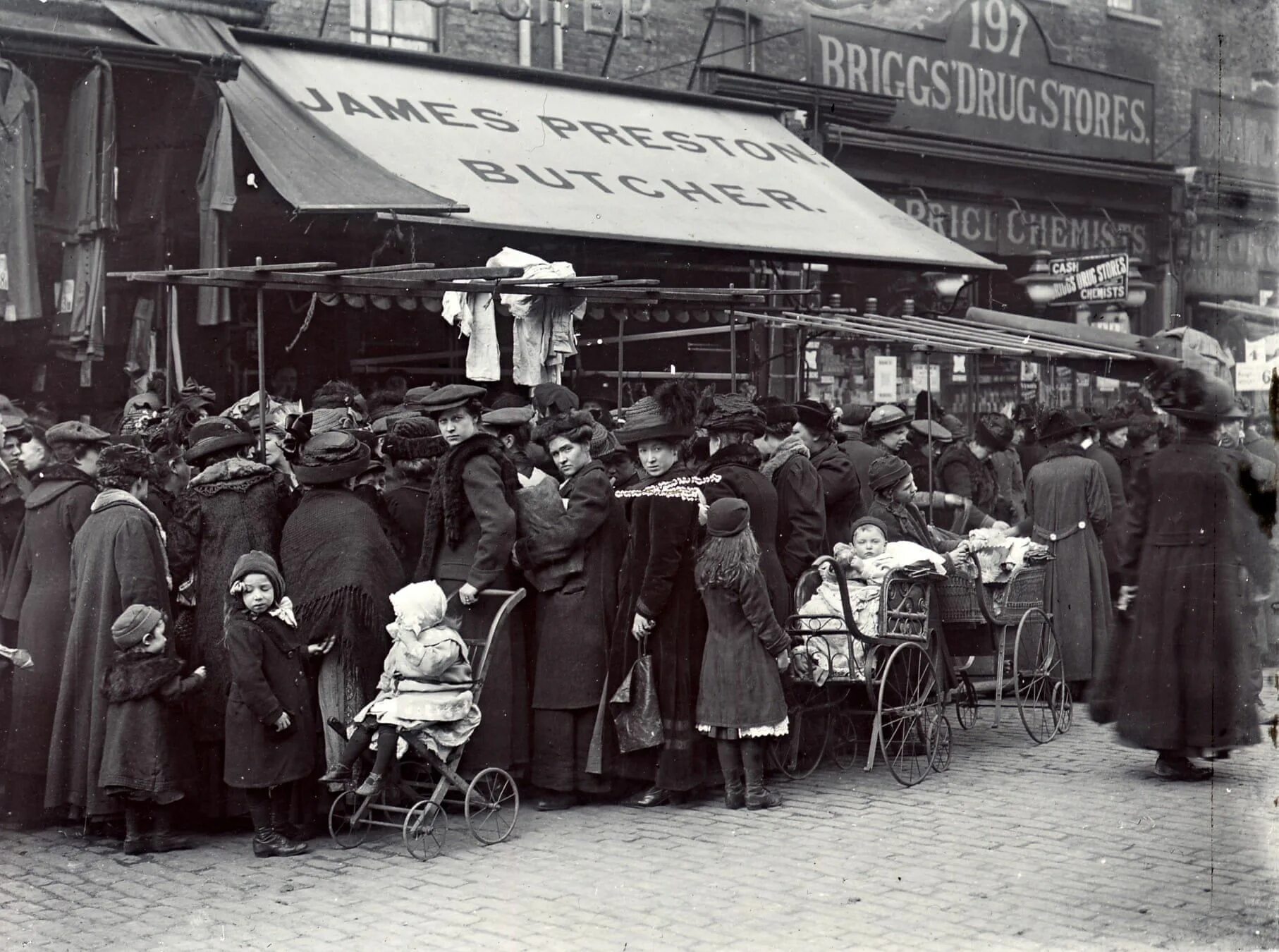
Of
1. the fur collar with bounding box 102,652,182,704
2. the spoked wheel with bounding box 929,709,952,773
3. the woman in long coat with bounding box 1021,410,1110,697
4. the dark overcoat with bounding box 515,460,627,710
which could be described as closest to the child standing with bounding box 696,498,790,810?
the dark overcoat with bounding box 515,460,627,710

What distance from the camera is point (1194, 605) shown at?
7.54m

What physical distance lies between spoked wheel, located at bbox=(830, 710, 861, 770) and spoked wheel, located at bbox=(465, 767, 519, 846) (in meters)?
1.96

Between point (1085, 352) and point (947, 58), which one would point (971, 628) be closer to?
point (1085, 352)

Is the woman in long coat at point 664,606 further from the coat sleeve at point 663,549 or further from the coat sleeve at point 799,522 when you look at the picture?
the coat sleeve at point 799,522

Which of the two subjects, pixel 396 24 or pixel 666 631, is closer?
pixel 666 631

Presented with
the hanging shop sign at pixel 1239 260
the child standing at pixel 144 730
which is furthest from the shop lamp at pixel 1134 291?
the child standing at pixel 144 730

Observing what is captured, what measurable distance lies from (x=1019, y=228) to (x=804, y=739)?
1151cm

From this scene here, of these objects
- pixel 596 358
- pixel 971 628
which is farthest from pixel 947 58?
pixel 971 628

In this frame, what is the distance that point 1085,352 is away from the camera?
444 inches

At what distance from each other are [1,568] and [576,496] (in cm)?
296

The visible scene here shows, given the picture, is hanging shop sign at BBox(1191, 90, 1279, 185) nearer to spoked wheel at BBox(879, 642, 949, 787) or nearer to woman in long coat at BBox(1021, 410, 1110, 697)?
woman in long coat at BBox(1021, 410, 1110, 697)

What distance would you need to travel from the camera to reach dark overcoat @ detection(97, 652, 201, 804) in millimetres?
6555

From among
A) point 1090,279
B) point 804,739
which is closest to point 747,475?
point 804,739

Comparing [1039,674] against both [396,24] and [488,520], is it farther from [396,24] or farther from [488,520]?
[396,24]
